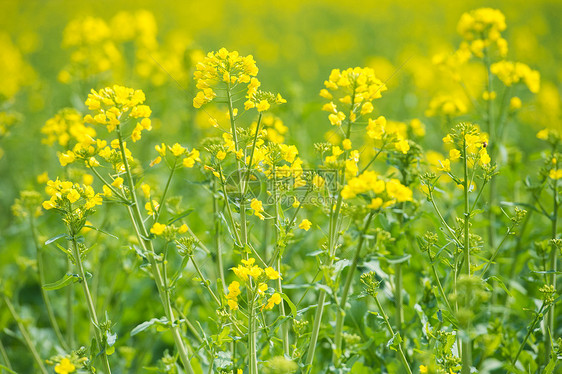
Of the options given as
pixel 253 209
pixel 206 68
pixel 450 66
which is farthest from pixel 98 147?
pixel 450 66

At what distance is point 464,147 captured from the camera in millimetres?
2324

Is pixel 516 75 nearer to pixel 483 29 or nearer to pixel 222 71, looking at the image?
pixel 483 29

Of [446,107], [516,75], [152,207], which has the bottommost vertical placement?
[152,207]

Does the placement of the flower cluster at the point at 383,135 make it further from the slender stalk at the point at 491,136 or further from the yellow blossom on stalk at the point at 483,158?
the slender stalk at the point at 491,136

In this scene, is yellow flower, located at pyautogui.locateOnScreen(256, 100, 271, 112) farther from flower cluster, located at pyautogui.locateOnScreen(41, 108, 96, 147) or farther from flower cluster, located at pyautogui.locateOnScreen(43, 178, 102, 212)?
flower cluster, located at pyautogui.locateOnScreen(41, 108, 96, 147)

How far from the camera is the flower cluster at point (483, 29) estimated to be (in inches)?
146

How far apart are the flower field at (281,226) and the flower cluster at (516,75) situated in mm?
22

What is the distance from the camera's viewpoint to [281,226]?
2367mm

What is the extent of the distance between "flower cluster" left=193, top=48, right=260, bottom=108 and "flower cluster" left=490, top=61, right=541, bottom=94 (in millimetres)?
2319

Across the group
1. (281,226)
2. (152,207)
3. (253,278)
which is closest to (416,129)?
(281,226)

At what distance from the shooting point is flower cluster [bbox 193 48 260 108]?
232 cm

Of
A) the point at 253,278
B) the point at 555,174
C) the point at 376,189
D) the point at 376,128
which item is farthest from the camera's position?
the point at 555,174

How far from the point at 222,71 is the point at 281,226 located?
0.85m

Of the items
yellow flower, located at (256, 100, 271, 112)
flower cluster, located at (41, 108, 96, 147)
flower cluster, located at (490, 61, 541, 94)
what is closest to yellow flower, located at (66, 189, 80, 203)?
yellow flower, located at (256, 100, 271, 112)
